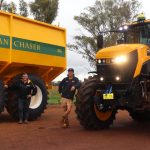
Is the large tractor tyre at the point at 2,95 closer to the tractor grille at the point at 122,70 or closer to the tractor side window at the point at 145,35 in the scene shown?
the tractor grille at the point at 122,70

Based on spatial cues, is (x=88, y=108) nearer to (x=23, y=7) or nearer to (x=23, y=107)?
(x=23, y=107)

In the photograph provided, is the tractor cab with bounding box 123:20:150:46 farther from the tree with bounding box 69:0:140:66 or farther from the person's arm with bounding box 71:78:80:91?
the tree with bounding box 69:0:140:66

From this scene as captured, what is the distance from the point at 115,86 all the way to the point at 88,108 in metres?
0.85

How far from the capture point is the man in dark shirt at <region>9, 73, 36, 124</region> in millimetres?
12852

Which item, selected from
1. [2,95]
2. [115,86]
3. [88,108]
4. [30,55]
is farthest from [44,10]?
[115,86]

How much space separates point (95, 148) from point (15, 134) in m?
2.56

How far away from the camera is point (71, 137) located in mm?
9992

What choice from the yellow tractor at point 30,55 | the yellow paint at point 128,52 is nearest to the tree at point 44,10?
the yellow tractor at point 30,55

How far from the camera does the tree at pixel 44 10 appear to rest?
29.6 m

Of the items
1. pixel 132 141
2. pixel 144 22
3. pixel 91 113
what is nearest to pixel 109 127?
pixel 91 113

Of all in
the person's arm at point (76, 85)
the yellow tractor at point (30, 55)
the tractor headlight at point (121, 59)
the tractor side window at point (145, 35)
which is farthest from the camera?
the yellow tractor at point (30, 55)

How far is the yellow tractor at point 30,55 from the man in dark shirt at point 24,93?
0.28 m

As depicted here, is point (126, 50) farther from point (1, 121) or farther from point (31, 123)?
point (1, 121)

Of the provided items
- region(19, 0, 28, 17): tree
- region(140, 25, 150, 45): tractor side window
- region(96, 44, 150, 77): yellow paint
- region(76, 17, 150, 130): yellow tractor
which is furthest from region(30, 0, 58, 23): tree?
region(96, 44, 150, 77): yellow paint
